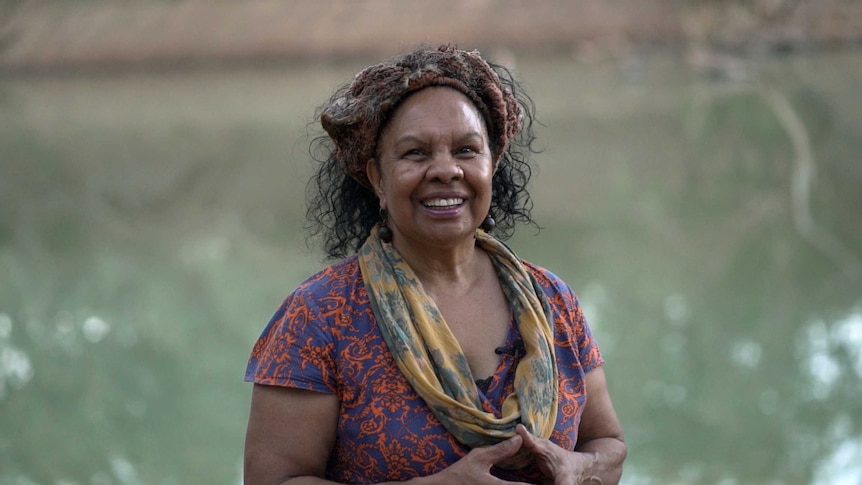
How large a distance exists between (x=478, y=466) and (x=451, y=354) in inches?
7.0

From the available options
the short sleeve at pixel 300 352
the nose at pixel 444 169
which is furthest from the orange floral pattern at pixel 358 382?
the nose at pixel 444 169

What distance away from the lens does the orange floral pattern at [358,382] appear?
5.58ft

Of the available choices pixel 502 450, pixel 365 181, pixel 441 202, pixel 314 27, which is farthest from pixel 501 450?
pixel 314 27

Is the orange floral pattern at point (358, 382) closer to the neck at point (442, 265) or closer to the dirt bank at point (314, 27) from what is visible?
the neck at point (442, 265)

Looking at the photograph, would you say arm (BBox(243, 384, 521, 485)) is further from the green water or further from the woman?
the green water

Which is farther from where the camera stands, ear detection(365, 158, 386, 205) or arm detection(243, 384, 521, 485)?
ear detection(365, 158, 386, 205)

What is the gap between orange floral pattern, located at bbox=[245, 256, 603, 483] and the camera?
Result: 1700mm

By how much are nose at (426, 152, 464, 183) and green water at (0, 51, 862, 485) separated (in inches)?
43.2

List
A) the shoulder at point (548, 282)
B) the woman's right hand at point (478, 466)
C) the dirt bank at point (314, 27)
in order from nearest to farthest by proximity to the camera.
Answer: the woman's right hand at point (478, 466)
the shoulder at point (548, 282)
the dirt bank at point (314, 27)

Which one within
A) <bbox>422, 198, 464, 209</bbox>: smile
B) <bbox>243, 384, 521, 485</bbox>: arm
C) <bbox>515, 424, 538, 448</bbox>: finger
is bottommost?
<bbox>243, 384, 521, 485</bbox>: arm

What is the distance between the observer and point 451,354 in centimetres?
175

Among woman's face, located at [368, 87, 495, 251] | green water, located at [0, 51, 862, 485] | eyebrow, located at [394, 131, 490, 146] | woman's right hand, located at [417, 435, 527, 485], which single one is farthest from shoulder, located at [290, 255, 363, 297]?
green water, located at [0, 51, 862, 485]

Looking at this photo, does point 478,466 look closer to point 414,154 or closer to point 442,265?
point 442,265

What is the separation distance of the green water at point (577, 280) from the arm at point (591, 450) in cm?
122
